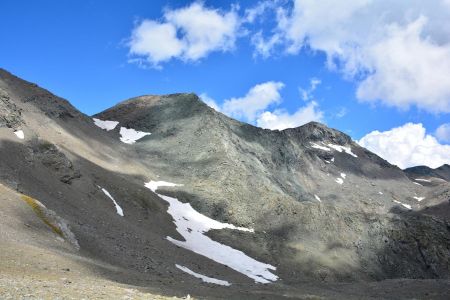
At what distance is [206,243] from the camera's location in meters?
73.4

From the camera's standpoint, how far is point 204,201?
8919cm

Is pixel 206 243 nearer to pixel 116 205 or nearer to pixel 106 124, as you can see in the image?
pixel 116 205

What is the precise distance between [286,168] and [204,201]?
70.7 metres

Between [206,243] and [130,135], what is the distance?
2213 inches

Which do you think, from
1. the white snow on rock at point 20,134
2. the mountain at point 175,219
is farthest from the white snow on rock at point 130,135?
the white snow on rock at point 20,134

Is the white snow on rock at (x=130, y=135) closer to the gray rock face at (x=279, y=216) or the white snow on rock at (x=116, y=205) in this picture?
the gray rock face at (x=279, y=216)

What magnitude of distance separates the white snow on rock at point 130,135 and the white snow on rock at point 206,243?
102 ft

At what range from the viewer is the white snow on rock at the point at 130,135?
118 meters

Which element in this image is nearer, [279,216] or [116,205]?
[116,205]

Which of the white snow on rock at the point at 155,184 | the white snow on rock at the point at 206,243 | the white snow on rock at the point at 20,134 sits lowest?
the white snow on rock at the point at 206,243

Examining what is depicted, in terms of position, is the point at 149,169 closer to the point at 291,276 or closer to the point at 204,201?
the point at 204,201

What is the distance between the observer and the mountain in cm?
3634

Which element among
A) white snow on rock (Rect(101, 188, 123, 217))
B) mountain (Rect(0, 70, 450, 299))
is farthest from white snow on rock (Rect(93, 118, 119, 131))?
white snow on rock (Rect(101, 188, 123, 217))

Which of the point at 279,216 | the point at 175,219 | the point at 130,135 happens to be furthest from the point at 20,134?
the point at 130,135
